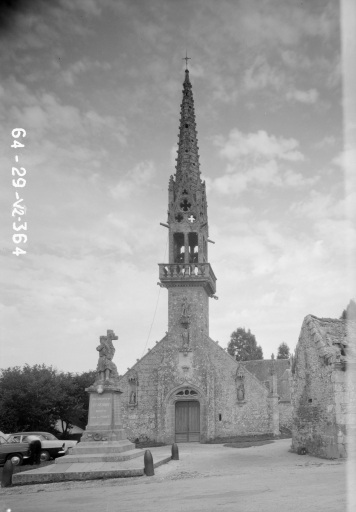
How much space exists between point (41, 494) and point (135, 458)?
584cm

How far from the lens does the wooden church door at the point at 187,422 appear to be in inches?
1250

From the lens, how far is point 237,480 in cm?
1334

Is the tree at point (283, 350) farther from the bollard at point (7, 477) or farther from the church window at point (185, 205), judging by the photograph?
the bollard at point (7, 477)

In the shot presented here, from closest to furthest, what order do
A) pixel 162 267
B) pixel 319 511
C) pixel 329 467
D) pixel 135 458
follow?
pixel 319 511 → pixel 329 467 → pixel 135 458 → pixel 162 267

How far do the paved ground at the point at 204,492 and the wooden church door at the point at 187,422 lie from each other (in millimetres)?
15655

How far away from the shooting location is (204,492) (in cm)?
1148

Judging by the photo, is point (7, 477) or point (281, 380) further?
point (281, 380)

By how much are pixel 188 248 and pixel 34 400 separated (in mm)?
14882

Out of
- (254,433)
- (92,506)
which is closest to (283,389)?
(254,433)

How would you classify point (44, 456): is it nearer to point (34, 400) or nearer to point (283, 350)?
→ point (34, 400)

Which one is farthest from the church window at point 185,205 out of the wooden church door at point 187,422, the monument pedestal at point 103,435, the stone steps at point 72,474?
the stone steps at point 72,474

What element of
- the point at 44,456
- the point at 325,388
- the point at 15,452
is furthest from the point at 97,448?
the point at 325,388

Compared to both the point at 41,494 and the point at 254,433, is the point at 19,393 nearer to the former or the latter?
the point at 254,433

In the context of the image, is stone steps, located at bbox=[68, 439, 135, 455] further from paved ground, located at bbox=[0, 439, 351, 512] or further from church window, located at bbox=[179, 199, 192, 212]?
church window, located at bbox=[179, 199, 192, 212]
